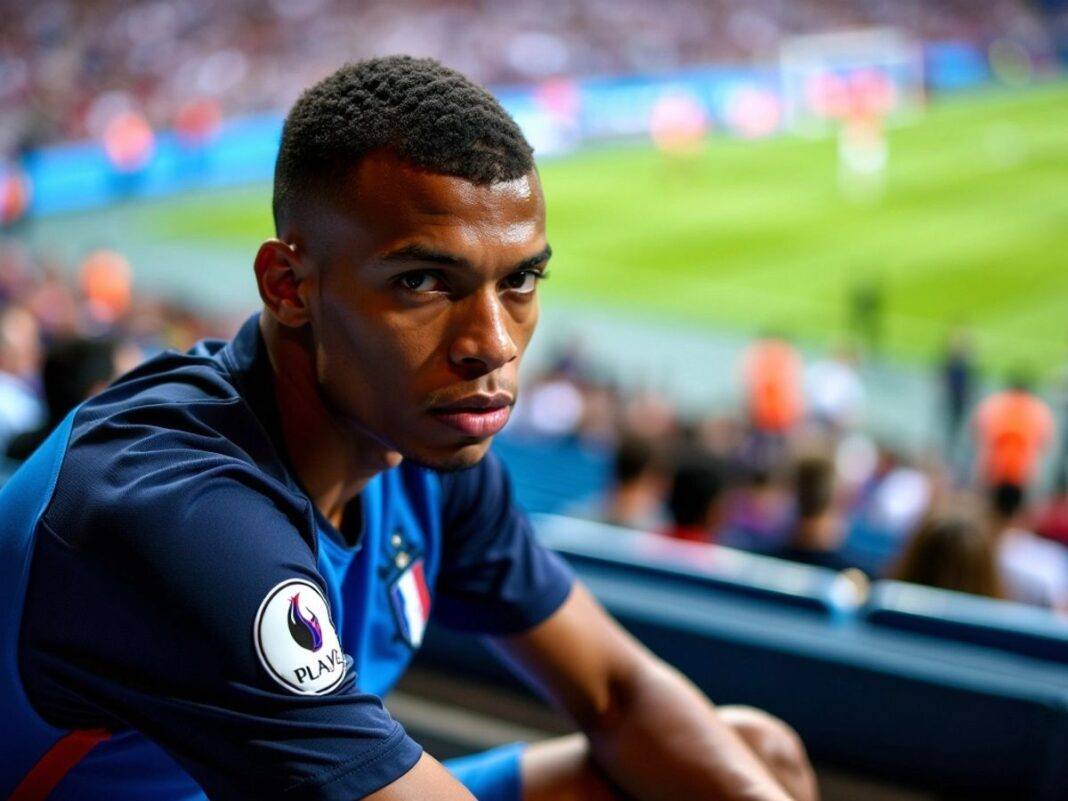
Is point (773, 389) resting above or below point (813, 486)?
below

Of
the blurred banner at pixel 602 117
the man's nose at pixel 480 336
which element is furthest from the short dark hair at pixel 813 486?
the blurred banner at pixel 602 117

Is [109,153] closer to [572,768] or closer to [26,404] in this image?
[26,404]

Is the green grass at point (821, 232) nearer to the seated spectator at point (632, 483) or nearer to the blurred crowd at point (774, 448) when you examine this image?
the blurred crowd at point (774, 448)

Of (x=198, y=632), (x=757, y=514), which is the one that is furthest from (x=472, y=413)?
(x=757, y=514)

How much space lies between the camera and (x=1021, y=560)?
14.3 feet

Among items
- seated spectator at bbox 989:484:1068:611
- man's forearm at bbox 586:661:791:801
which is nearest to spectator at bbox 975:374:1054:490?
seated spectator at bbox 989:484:1068:611

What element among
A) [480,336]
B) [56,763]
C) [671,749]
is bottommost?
[671,749]

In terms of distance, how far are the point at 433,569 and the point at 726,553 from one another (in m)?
2.41

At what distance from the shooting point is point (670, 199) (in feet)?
70.9

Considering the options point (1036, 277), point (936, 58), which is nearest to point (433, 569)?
point (1036, 277)

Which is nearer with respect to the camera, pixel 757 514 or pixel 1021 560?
pixel 1021 560

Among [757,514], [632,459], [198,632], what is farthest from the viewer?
[757,514]

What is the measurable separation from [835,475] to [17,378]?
12.1 ft

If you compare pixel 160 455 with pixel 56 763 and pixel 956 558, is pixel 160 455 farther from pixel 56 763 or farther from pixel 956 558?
pixel 956 558
